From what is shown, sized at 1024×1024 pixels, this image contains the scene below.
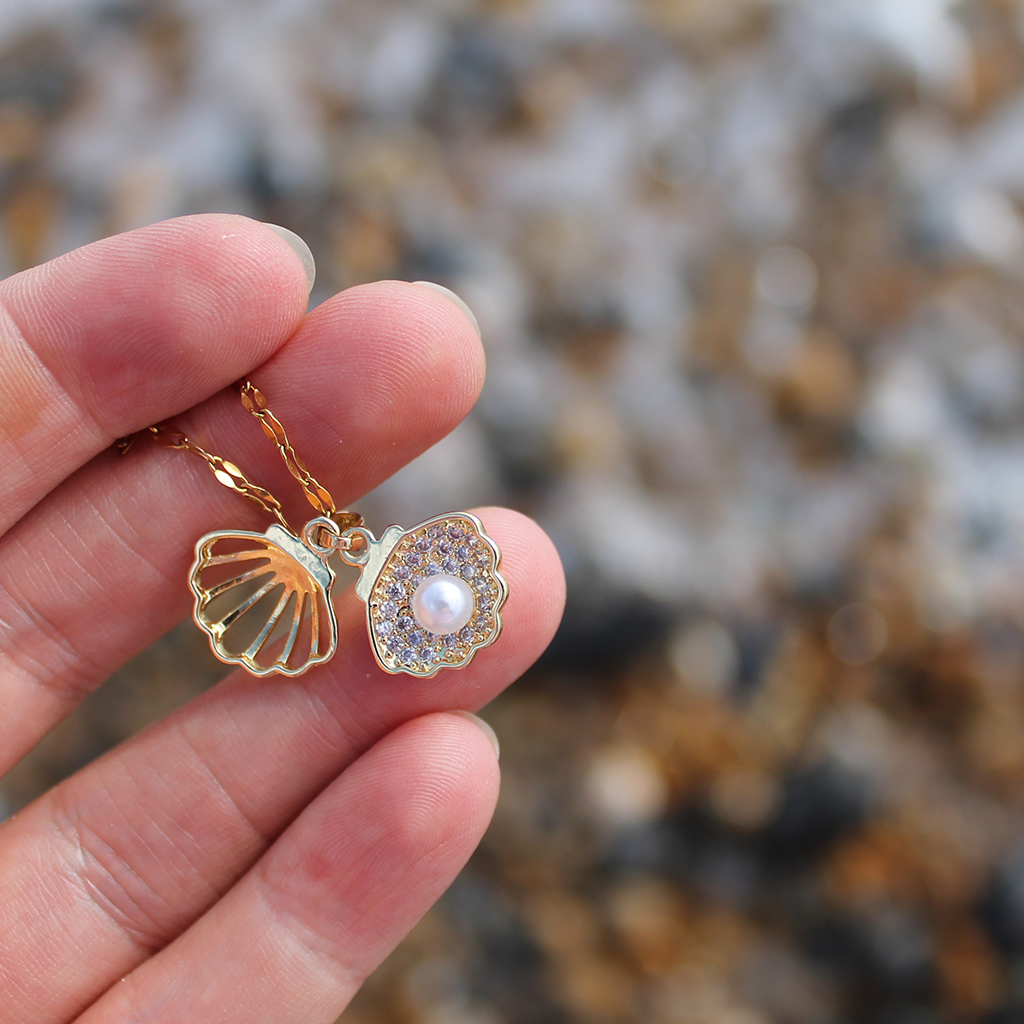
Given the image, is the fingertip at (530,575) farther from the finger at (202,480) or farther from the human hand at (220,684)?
the finger at (202,480)

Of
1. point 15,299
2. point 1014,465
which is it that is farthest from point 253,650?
point 1014,465

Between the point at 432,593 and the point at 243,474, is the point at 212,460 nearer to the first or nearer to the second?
the point at 243,474

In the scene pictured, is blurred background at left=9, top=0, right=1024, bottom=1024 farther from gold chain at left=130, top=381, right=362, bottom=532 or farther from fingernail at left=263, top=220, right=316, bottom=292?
fingernail at left=263, top=220, right=316, bottom=292

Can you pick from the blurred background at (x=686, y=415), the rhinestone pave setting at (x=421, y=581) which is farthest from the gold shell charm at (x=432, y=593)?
the blurred background at (x=686, y=415)

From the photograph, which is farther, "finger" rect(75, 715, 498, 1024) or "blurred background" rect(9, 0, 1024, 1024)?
"blurred background" rect(9, 0, 1024, 1024)

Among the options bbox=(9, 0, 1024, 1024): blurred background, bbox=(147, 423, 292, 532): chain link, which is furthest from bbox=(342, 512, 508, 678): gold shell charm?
bbox=(9, 0, 1024, 1024): blurred background

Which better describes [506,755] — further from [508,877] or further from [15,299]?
[15,299]
